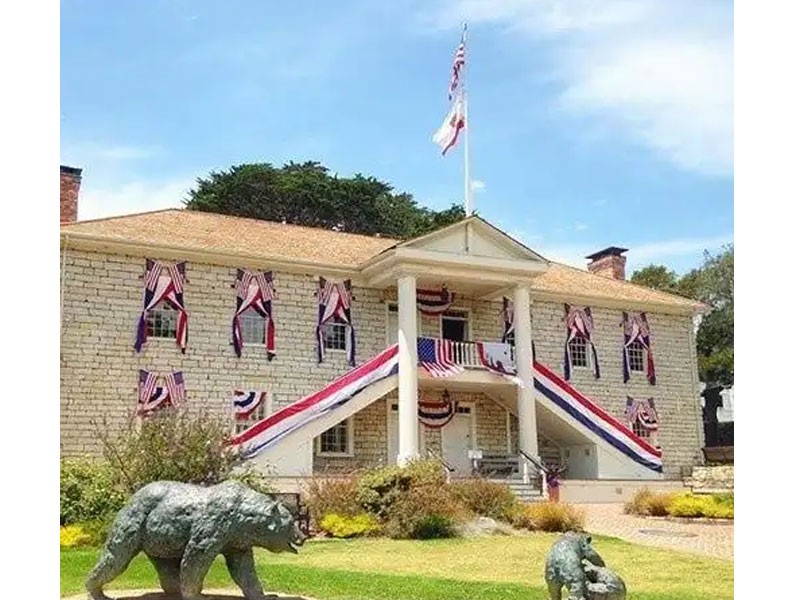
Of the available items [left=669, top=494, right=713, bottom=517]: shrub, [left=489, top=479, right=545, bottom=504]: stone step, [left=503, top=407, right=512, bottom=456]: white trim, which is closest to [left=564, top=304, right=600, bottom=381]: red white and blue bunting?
[left=503, top=407, right=512, bottom=456]: white trim

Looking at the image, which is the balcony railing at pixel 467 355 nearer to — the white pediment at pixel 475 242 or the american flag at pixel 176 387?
the white pediment at pixel 475 242

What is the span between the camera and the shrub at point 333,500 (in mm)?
16719

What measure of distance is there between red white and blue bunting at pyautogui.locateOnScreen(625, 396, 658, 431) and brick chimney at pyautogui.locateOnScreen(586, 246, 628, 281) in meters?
5.14

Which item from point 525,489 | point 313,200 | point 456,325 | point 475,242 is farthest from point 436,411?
point 313,200

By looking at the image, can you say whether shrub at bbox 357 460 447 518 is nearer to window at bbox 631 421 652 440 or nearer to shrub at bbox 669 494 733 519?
shrub at bbox 669 494 733 519

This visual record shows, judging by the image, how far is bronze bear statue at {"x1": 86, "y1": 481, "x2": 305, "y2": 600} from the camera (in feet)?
24.5

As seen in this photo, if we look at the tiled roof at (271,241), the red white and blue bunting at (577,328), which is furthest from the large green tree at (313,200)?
the red white and blue bunting at (577,328)

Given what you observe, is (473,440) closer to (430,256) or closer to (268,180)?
(430,256)

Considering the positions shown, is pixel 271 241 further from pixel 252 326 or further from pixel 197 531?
pixel 197 531

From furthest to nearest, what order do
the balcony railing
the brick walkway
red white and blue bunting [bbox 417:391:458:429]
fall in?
red white and blue bunting [bbox 417:391:458:429] → the balcony railing → the brick walkway

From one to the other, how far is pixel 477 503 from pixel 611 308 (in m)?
10.6

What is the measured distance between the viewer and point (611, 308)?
26.5 m
